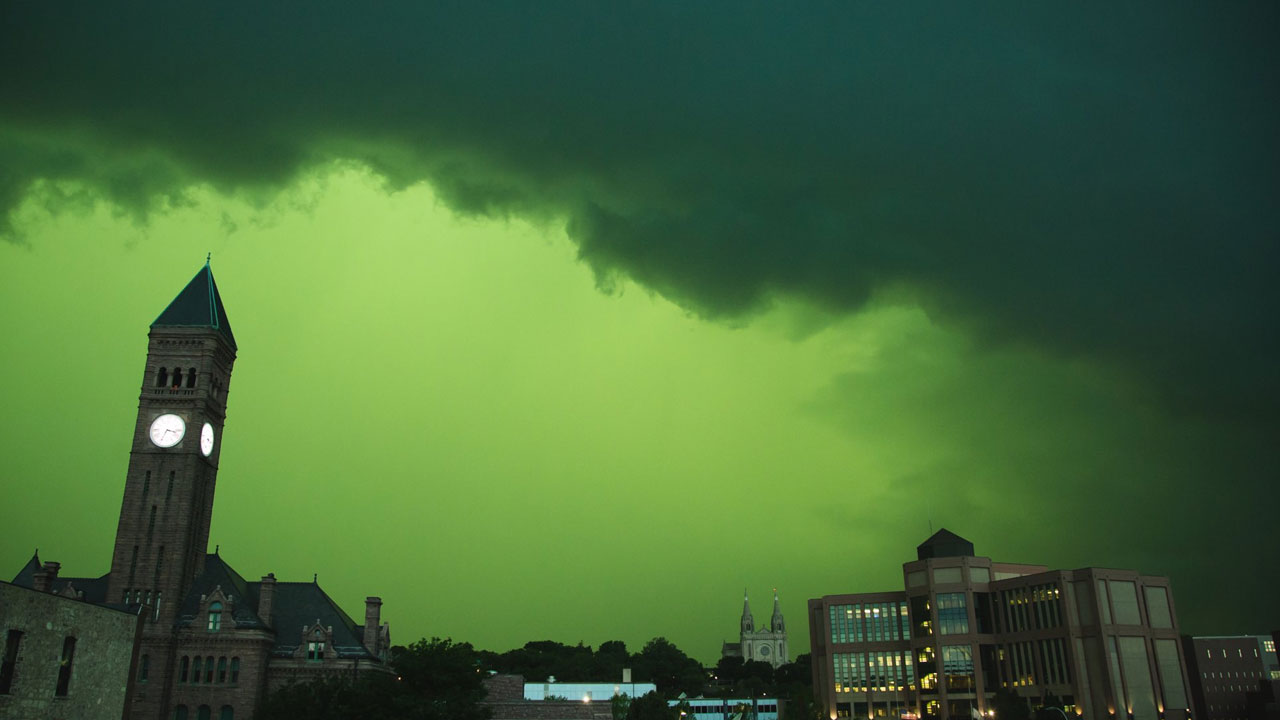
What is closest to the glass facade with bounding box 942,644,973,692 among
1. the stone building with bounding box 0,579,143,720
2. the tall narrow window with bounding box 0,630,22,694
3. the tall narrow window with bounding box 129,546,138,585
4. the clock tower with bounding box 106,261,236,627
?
the clock tower with bounding box 106,261,236,627

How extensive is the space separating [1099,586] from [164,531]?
4891 inches

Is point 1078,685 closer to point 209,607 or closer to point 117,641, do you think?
point 209,607

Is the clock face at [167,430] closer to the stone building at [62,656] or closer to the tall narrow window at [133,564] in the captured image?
the tall narrow window at [133,564]

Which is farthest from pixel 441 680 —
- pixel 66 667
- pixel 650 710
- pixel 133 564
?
pixel 133 564

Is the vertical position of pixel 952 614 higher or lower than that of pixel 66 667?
higher

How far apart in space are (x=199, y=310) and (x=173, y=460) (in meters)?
16.8

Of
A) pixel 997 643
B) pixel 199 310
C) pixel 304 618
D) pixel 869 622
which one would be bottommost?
pixel 997 643

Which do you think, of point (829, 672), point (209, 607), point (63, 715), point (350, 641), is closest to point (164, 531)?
point (209, 607)

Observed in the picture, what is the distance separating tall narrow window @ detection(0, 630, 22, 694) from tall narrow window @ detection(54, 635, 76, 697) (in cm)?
400

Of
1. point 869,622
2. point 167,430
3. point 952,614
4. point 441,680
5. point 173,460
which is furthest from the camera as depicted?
point 869,622

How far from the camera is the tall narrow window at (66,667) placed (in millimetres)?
50125

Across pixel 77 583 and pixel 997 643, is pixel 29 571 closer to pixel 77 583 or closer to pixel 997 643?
pixel 77 583

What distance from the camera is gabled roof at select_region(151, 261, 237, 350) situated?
314ft

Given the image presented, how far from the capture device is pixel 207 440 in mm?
94312
